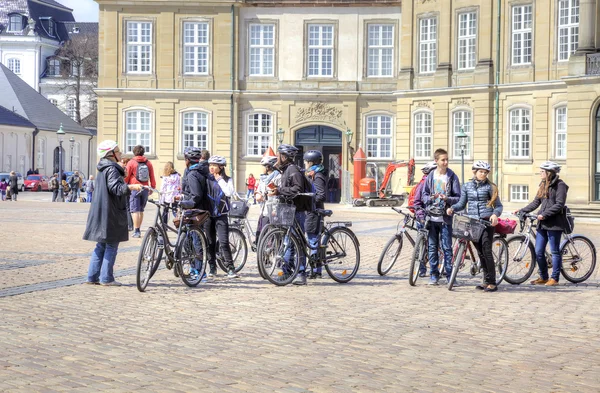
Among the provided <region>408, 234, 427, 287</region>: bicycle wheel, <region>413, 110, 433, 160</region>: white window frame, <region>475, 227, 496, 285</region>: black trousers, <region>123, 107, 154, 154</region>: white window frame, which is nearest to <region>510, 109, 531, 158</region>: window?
<region>413, 110, 433, 160</region>: white window frame

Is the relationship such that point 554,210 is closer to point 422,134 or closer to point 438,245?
point 438,245

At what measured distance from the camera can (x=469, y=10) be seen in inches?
1774

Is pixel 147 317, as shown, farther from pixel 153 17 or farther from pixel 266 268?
pixel 153 17

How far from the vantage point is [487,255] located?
1452 cm

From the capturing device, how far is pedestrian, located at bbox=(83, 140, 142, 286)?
14140 millimetres

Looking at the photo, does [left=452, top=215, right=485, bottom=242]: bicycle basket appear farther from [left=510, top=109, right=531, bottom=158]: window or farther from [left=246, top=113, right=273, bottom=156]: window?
[left=246, top=113, right=273, bottom=156]: window

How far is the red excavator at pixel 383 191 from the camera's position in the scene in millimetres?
45438

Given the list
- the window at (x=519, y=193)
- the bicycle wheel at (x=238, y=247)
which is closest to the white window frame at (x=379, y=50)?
the window at (x=519, y=193)

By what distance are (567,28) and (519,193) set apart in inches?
272

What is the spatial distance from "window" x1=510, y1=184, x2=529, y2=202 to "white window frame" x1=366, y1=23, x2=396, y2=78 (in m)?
8.75

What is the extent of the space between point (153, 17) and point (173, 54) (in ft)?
6.26

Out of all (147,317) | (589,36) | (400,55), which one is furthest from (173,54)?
(147,317)

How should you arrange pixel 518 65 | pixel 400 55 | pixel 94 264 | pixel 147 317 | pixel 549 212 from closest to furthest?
pixel 147 317, pixel 94 264, pixel 549 212, pixel 518 65, pixel 400 55

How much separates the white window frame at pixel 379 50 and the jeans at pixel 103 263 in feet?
121
